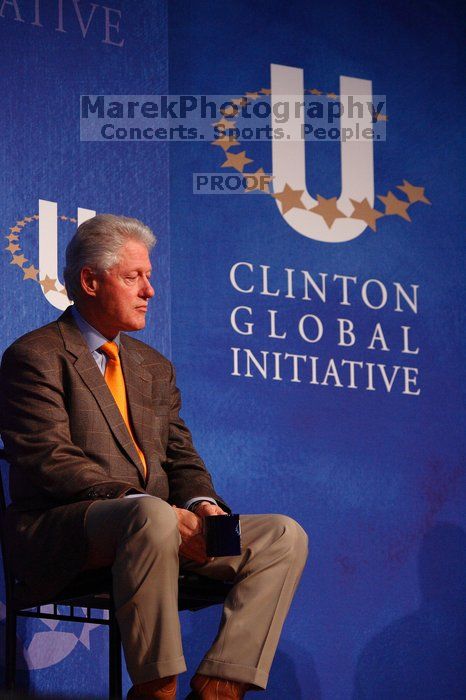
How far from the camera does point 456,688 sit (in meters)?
Result: 4.47

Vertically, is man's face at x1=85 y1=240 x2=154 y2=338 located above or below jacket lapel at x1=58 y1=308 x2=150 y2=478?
above

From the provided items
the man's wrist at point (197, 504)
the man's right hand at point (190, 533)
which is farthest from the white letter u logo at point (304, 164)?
the man's right hand at point (190, 533)

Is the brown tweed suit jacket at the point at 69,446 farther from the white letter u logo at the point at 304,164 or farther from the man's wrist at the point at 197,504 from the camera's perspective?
the white letter u logo at the point at 304,164

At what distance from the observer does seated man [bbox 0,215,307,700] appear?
2732mm

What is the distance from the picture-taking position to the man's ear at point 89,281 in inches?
131

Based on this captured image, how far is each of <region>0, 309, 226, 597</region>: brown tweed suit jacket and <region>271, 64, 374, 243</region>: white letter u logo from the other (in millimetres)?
1260

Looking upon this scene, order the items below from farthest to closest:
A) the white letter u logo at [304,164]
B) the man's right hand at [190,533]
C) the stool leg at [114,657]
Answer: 1. the white letter u logo at [304,164]
2. the stool leg at [114,657]
3. the man's right hand at [190,533]

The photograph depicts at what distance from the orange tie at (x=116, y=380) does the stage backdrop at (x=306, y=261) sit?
1.91 feet

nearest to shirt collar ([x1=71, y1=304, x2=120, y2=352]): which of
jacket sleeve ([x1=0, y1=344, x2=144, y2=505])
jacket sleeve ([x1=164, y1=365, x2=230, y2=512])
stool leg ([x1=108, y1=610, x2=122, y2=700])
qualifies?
jacket sleeve ([x1=0, y1=344, x2=144, y2=505])

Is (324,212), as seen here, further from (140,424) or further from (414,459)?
(140,424)

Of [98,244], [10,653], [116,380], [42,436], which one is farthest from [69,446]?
[10,653]

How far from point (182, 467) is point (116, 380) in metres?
0.33

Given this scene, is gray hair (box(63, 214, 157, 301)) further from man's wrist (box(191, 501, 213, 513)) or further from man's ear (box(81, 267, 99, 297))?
man's wrist (box(191, 501, 213, 513))

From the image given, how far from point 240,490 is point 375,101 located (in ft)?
5.65
